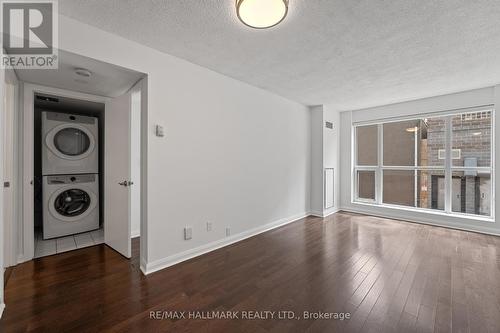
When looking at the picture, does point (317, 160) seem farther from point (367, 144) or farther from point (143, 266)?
point (143, 266)

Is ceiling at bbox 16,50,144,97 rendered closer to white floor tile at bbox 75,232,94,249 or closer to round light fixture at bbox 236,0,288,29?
round light fixture at bbox 236,0,288,29

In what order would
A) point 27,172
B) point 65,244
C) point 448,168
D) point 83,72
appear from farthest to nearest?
point 448,168 → point 65,244 → point 27,172 → point 83,72

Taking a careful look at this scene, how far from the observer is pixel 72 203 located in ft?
11.1

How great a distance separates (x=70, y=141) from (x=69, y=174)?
513 mm

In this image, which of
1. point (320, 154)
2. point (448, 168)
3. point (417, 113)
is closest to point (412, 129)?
point (417, 113)

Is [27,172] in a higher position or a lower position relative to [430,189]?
higher

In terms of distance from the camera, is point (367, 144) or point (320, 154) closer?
point (320, 154)

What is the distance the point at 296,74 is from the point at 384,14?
52.7 inches

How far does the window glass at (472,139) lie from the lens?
381 cm

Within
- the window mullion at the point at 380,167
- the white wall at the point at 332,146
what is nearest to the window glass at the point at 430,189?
the window mullion at the point at 380,167

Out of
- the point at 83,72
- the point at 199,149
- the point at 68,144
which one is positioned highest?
the point at 83,72

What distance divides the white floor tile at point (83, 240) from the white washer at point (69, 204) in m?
0.09

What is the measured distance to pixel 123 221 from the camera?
9.01ft

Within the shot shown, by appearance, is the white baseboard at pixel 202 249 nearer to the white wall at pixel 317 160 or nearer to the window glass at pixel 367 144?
the white wall at pixel 317 160
